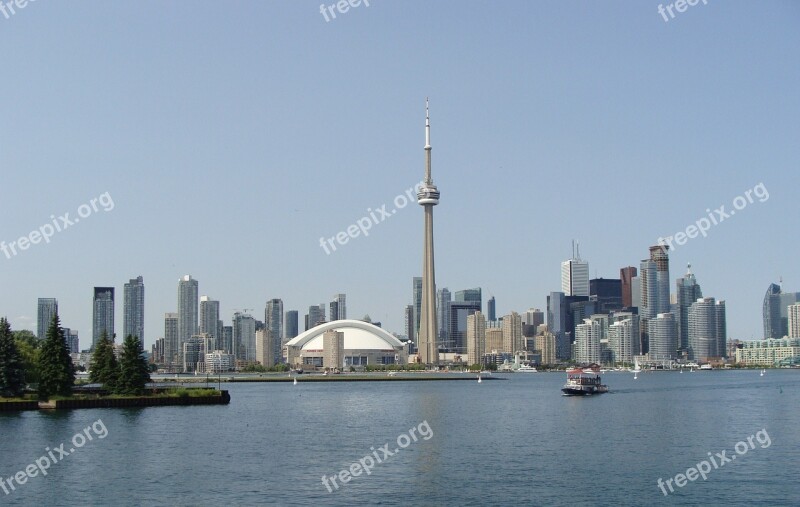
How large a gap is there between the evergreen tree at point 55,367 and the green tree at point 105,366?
23.8 feet

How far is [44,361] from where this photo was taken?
9675 centimetres

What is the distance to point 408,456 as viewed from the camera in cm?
6078

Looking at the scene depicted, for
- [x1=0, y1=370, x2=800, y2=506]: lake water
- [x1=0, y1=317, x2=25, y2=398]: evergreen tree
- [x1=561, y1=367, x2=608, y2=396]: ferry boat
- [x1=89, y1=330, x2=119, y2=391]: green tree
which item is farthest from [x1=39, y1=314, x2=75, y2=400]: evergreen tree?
[x1=561, y1=367, x2=608, y2=396]: ferry boat

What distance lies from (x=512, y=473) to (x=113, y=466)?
22802mm

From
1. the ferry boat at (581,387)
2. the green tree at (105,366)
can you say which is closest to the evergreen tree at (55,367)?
the green tree at (105,366)

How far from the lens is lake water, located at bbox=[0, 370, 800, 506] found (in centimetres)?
4753

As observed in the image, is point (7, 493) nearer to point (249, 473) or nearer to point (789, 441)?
point (249, 473)

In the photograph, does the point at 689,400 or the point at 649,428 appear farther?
the point at 689,400

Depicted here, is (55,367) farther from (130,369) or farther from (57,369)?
(130,369)

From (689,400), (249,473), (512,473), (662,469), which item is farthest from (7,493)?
(689,400)

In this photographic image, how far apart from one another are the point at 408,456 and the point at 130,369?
53.8m

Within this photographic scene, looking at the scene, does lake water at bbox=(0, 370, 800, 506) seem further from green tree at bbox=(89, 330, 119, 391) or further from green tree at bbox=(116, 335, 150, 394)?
green tree at bbox=(89, 330, 119, 391)

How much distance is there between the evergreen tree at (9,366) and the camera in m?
93.9

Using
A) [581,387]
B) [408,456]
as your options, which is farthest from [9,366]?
[581,387]
